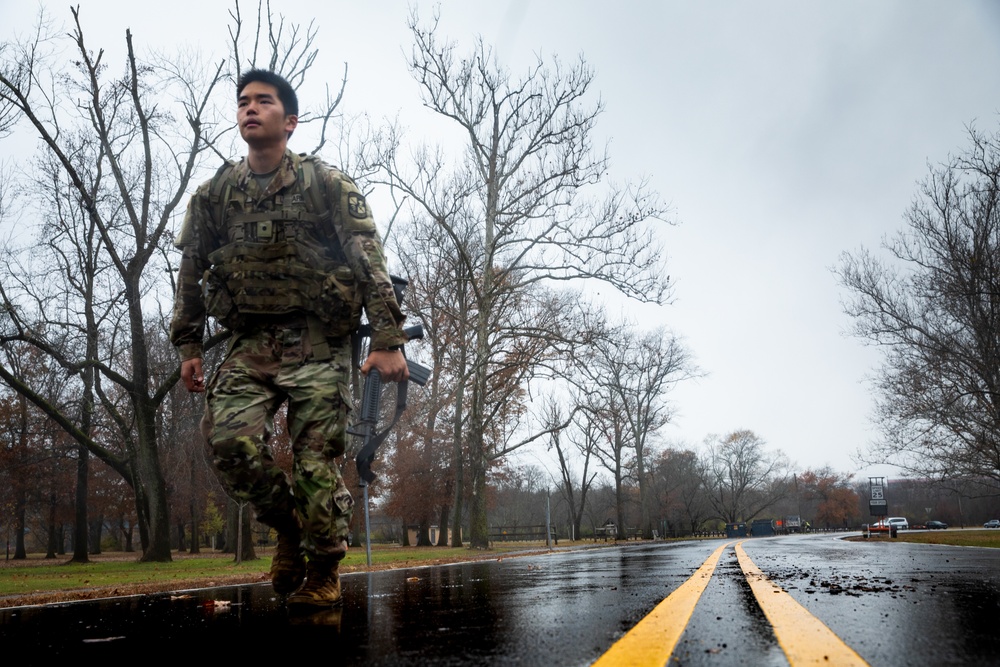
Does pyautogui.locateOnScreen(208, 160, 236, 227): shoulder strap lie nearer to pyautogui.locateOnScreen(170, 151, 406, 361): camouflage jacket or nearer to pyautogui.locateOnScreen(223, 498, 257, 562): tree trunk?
pyautogui.locateOnScreen(170, 151, 406, 361): camouflage jacket

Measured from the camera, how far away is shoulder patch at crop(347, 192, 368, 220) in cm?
380

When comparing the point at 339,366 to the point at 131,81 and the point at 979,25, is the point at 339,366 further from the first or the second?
the point at 979,25

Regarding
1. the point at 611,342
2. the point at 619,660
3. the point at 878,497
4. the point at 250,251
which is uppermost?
the point at 611,342

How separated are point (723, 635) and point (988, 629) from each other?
89 centimetres

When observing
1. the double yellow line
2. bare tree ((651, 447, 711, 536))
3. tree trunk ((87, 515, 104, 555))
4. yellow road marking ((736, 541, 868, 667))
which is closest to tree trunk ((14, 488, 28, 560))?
tree trunk ((87, 515, 104, 555))

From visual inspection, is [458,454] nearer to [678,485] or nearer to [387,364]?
[387,364]

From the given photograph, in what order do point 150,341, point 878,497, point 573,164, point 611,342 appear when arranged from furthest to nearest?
point 878,497 → point 150,341 → point 573,164 → point 611,342

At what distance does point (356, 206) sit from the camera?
383cm

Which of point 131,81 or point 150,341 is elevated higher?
point 131,81

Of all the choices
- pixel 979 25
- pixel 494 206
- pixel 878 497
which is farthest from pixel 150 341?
pixel 878 497

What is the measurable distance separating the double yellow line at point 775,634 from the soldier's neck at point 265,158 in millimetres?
2801

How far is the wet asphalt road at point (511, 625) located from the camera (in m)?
2.13

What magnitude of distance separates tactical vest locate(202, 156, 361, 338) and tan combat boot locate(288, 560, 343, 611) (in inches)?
43.4

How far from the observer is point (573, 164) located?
70.1 feet
